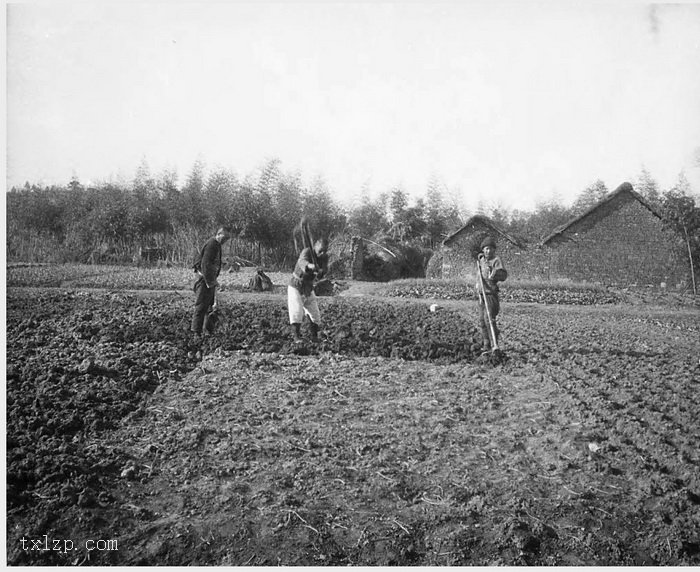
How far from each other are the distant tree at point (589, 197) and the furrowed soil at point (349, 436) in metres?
0.68

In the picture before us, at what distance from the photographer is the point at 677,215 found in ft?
12.4

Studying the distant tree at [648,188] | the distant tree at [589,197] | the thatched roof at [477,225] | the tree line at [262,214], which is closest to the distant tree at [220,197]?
the tree line at [262,214]

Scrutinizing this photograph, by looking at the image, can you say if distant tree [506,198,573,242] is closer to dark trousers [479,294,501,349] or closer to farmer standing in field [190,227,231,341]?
dark trousers [479,294,501,349]

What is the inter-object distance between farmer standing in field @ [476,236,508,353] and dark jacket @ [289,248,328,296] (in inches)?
41.0

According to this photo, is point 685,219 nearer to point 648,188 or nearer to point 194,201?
point 648,188

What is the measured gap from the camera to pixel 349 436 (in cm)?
313

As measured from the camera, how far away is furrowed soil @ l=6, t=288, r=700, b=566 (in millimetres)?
2654

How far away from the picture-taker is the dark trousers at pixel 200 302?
3.95 m

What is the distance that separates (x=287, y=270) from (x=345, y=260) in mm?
493

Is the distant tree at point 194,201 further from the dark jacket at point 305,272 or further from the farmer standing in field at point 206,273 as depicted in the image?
the dark jacket at point 305,272

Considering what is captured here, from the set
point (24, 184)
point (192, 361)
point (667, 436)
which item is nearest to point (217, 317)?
point (192, 361)

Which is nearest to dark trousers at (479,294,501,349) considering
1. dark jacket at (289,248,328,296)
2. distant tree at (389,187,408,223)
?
distant tree at (389,187,408,223)

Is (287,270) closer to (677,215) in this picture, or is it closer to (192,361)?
(192,361)

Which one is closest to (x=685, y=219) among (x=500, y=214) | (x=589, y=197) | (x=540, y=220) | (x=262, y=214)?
(x=589, y=197)
